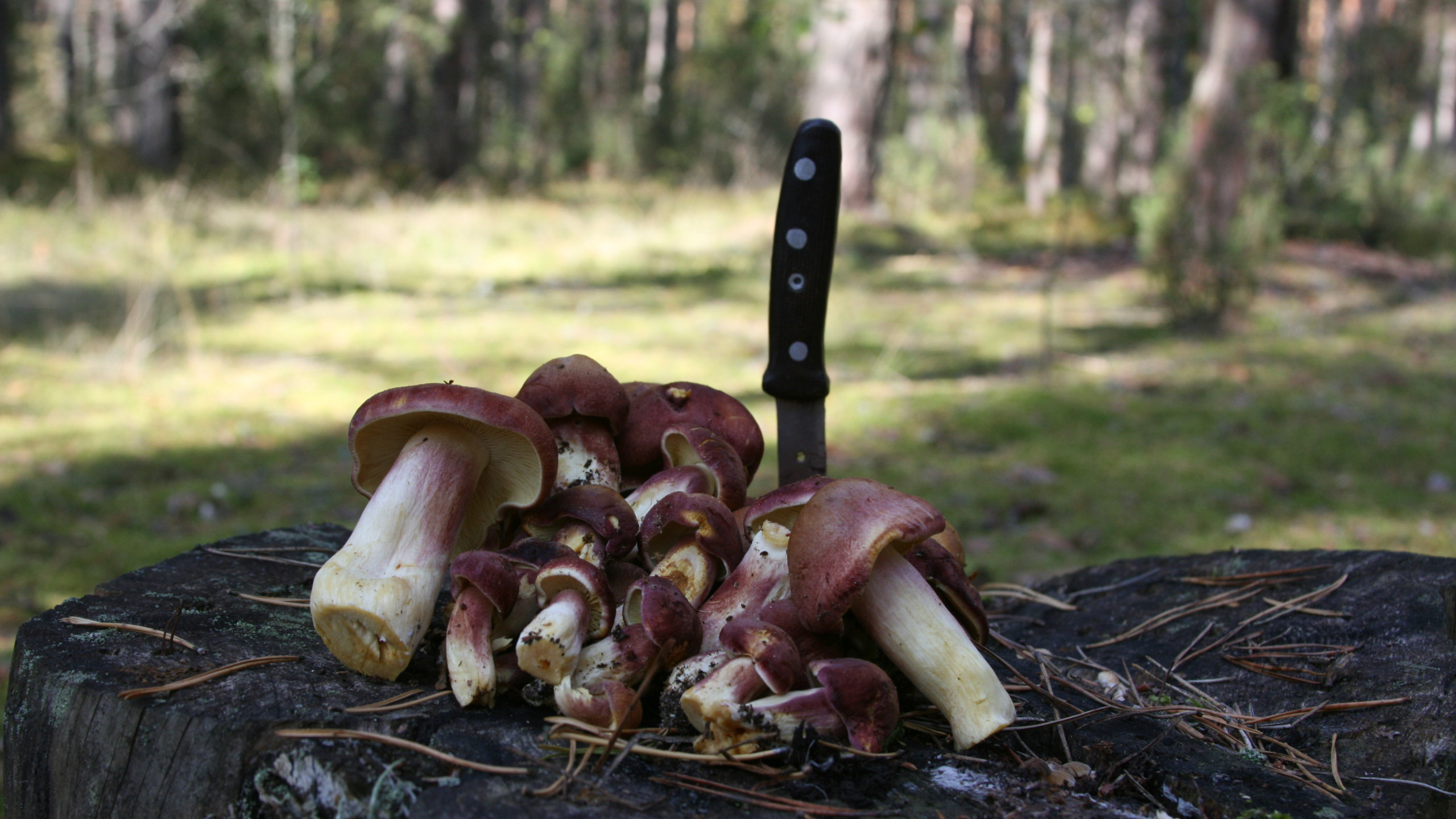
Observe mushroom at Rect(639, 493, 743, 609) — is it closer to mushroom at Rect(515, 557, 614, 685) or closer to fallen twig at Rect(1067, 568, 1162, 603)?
mushroom at Rect(515, 557, 614, 685)

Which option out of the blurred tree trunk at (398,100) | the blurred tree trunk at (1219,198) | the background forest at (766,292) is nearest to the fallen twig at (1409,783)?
the background forest at (766,292)

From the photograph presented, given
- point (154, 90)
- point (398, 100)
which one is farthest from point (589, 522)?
point (398, 100)

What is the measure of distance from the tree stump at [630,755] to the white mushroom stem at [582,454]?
1.37 ft

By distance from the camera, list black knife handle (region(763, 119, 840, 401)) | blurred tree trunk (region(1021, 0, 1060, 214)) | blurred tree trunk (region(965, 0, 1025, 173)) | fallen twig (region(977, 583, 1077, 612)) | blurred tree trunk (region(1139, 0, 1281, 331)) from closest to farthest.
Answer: black knife handle (region(763, 119, 840, 401))
fallen twig (region(977, 583, 1077, 612))
blurred tree trunk (region(1139, 0, 1281, 331))
blurred tree trunk (region(1021, 0, 1060, 214))
blurred tree trunk (region(965, 0, 1025, 173))

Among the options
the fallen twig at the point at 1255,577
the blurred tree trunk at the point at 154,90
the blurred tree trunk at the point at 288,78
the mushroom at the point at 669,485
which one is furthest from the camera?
the blurred tree trunk at the point at 154,90

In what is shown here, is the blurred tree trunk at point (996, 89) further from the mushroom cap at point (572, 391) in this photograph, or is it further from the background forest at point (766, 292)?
the mushroom cap at point (572, 391)

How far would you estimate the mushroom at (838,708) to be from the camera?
4.61ft

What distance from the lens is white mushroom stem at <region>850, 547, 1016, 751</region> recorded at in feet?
4.96

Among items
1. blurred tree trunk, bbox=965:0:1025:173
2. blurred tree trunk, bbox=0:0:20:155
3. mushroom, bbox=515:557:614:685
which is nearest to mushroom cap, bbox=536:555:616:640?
mushroom, bbox=515:557:614:685

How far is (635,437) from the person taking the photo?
2.03 m

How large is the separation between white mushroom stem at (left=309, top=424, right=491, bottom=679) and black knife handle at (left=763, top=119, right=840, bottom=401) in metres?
0.70

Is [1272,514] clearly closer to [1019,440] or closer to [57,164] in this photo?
[1019,440]

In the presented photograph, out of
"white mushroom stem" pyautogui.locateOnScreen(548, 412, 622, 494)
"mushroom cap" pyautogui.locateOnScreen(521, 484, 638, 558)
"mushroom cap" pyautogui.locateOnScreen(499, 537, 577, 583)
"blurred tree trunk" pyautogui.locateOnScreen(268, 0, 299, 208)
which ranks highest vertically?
"blurred tree trunk" pyautogui.locateOnScreen(268, 0, 299, 208)

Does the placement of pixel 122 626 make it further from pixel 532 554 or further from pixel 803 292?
pixel 803 292
